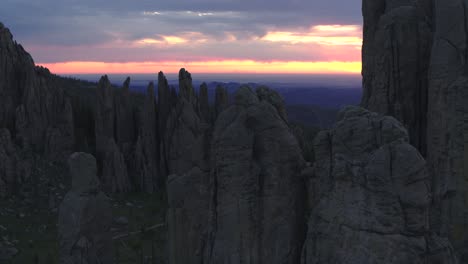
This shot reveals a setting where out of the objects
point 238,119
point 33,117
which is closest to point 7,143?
point 33,117

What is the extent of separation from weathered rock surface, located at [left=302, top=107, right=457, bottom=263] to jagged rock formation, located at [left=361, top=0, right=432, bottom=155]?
31.9 ft

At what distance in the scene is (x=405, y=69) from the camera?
2116cm

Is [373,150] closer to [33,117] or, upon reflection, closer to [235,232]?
[235,232]

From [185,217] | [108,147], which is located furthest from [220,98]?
[185,217]

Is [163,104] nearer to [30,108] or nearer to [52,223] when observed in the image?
[30,108]

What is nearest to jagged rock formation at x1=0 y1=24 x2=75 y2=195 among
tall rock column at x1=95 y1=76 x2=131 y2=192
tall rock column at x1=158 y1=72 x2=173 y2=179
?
tall rock column at x1=95 y1=76 x2=131 y2=192

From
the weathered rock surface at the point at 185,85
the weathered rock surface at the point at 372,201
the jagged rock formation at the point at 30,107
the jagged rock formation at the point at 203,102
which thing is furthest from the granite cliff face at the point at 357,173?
the jagged rock formation at the point at 30,107

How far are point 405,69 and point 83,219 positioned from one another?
14.5 metres

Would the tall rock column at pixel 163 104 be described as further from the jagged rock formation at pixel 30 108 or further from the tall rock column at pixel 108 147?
the jagged rock formation at pixel 30 108

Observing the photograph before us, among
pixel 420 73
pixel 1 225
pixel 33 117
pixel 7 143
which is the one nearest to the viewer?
pixel 420 73

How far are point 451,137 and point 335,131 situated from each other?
8.64 m

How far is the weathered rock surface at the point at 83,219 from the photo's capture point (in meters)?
17.1

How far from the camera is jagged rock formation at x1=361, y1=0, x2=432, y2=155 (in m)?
21.1

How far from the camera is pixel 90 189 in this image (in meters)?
17.5
